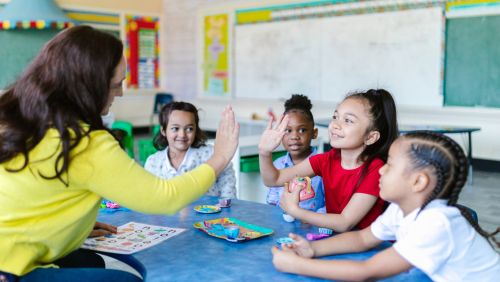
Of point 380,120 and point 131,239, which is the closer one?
point 131,239

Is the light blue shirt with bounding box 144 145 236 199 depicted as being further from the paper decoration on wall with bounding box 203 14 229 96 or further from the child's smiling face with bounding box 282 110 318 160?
the paper decoration on wall with bounding box 203 14 229 96

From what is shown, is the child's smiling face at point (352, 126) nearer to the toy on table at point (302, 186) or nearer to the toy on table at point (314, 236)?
the toy on table at point (302, 186)

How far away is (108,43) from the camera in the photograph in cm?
127

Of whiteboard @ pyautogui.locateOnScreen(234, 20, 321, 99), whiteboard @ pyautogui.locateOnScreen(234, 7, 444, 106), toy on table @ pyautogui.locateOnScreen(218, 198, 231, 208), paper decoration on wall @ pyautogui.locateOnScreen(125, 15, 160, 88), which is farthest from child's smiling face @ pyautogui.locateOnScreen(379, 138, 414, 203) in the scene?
paper decoration on wall @ pyautogui.locateOnScreen(125, 15, 160, 88)

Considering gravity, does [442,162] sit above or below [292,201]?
above

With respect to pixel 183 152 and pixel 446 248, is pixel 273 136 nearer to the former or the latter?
pixel 446 248

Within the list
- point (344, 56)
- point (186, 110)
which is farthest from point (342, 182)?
point (344, 56)

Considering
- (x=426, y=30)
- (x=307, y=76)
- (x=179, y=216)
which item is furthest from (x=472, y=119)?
(x=179, y=216)

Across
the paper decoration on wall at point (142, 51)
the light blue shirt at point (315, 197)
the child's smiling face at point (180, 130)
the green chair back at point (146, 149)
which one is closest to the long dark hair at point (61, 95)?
the light blue shirt at point (315, 197)

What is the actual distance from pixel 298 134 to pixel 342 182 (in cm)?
67

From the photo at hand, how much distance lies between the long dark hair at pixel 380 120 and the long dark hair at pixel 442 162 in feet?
1.89

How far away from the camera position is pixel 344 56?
279 inches

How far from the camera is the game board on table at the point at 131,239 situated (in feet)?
4.70

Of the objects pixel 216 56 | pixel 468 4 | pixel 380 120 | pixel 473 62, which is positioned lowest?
pixel 380 120
